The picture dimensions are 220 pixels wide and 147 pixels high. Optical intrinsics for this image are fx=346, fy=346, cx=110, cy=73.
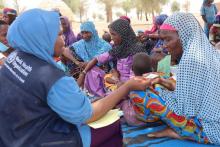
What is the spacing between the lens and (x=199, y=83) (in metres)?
2.87

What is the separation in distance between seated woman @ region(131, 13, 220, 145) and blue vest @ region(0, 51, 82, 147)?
1.05 meters

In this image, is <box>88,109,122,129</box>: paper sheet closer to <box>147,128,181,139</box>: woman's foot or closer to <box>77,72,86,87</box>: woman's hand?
<box>147,128,181,139</box>: woman's foot

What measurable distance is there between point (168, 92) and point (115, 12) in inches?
2256

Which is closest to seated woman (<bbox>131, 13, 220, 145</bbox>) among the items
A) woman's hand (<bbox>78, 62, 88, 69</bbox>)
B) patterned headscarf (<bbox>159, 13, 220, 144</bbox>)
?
patterned headscarf (<bbox>159, 13, 220, 144</bbox>)

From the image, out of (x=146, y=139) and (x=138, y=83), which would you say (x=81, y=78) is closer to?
(x=146, y=139)

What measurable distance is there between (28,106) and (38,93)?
12 centimetres

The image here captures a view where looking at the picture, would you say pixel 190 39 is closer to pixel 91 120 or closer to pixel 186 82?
pixel 186 82

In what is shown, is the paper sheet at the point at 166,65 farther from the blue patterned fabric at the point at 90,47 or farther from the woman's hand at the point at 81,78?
the blue patterned fabric at the point at 90,47

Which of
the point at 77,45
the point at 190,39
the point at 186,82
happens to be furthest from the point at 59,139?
the point at 77,45

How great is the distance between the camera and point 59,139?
2391mm

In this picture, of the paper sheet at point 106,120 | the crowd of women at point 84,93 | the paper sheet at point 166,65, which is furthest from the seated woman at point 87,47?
the paper sheet at point 106,120

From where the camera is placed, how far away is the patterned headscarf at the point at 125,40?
15.1 feet

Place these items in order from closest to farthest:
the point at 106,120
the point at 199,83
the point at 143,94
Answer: the point at 106,120 < the point at 199,83 < the point at 143,94

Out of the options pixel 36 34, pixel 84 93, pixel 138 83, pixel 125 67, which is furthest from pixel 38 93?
pixel 125 67
